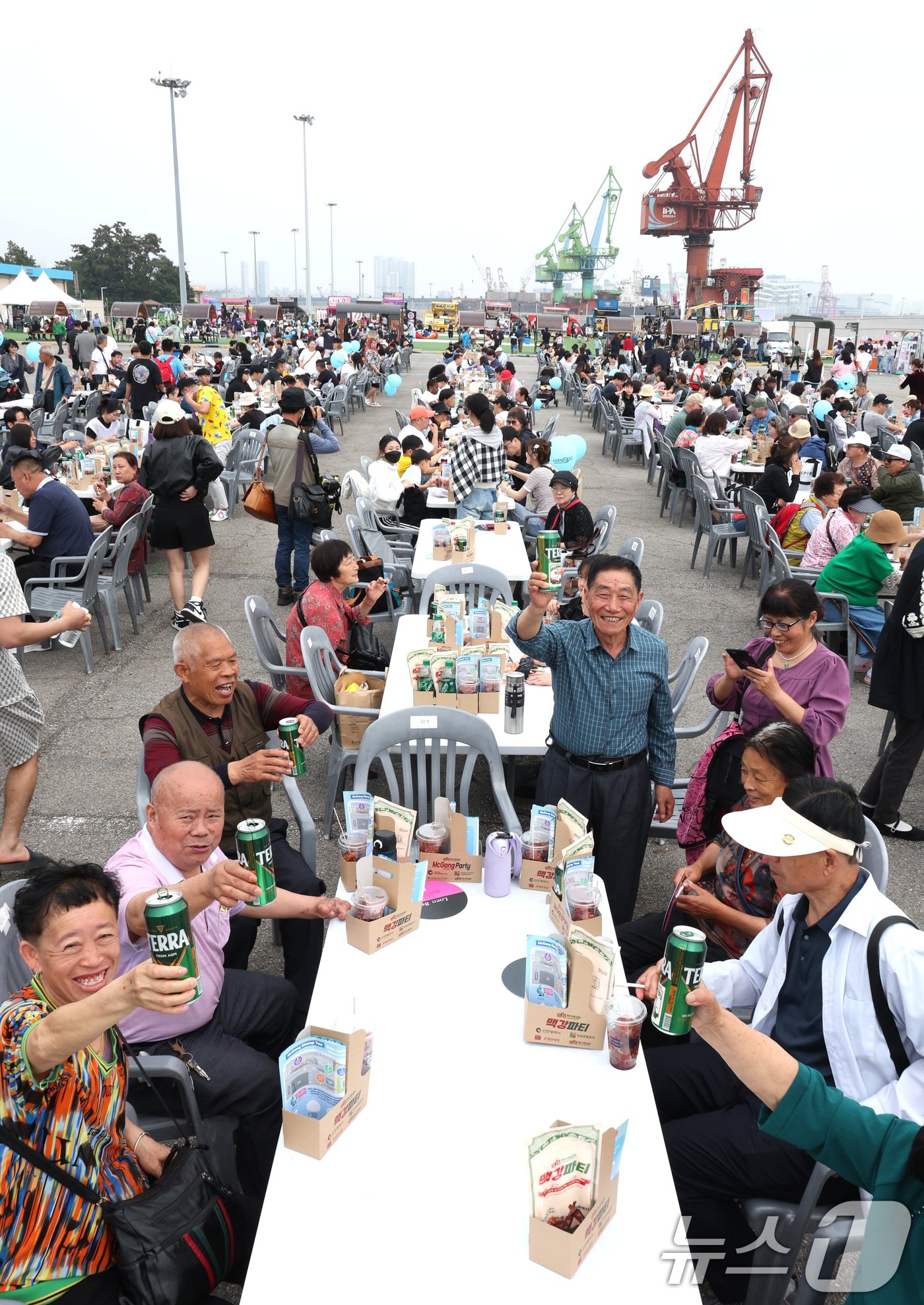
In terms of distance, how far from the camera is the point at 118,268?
216 ft

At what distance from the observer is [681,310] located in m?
59.0

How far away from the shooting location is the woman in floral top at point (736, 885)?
274 cm

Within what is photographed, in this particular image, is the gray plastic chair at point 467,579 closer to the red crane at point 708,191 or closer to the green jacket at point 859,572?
the green jacket at point 859,572

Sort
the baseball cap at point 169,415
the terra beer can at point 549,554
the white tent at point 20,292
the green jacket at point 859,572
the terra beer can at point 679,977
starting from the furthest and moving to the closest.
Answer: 1. the white tent at point 20,292
2. the baseball cap at point 169,415
3. the green jacket at point 859,572
4. the terra beer can at point 549,554
5. the terra beer can at point 679,977

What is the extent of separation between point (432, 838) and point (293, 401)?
5358 millimetres

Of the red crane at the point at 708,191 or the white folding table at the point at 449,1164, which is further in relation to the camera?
the red crane at the point at 708,191

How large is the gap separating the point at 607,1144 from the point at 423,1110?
509mm

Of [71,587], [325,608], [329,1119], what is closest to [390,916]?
[329,1119]

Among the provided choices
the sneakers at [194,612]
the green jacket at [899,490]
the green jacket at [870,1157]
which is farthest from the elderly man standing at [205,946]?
the green jacket at [899,490]

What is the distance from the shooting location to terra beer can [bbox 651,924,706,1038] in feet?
5.81

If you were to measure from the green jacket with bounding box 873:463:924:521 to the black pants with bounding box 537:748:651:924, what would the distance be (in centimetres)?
512

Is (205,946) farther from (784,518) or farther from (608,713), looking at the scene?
(784,518)

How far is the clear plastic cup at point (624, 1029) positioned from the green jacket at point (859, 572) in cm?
461

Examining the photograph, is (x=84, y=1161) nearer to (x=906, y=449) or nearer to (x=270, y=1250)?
(x=270, y=1250)
